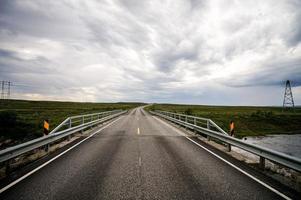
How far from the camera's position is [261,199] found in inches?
168

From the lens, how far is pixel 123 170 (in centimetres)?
598

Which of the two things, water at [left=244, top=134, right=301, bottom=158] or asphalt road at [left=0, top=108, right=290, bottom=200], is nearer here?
asphalt road at [left=0, top=108, right=290, bottom=200]

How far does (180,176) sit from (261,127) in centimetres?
3607

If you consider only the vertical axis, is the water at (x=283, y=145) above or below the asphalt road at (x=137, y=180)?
below

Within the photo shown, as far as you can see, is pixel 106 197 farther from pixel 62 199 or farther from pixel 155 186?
pixel 155 186

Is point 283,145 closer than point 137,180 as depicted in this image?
No

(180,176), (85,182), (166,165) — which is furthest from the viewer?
(166,165)

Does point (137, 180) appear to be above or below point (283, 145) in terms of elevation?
above

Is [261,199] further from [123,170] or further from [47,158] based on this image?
[47,158]

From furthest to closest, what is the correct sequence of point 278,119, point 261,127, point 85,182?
1. point 278,119
2. point 261,127
3. point 85,182

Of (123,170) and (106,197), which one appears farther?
(123,170)

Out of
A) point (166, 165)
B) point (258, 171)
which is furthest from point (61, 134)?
point (258, 171)

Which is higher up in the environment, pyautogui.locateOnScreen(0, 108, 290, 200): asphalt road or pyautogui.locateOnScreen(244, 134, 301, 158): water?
pyautogui.locateOnScreen(0, 108, 290, 200): asphalt road

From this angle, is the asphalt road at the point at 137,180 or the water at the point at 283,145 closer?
the asphalt road at the point at 137,180
